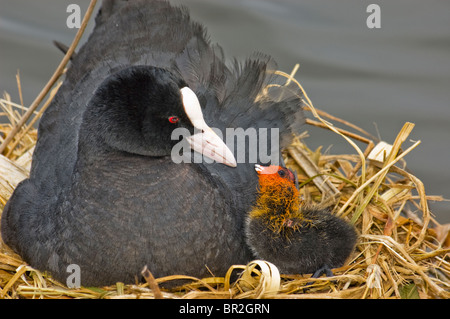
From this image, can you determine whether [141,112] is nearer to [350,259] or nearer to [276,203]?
[276,203]

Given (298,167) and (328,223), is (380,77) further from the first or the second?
(328,223)

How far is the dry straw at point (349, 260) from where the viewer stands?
2672 mm

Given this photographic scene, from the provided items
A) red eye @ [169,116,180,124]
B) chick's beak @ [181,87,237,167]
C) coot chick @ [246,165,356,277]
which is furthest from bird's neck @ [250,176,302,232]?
red eye @ [169,116,180,124]

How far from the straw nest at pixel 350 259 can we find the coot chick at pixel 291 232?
8 cm

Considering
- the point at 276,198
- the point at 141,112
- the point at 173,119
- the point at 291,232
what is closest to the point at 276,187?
the point at 276,198

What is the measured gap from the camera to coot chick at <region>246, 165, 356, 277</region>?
286 cm

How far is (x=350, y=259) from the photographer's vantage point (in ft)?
10.0

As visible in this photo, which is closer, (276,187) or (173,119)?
(173,119)

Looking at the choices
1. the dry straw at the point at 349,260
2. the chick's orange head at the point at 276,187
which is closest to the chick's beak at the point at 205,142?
the chick's orange head at the point at 276,187

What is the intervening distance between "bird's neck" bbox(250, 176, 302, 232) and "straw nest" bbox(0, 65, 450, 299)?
241 millimetres

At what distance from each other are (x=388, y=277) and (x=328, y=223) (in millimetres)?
348

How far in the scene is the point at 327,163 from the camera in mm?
3855

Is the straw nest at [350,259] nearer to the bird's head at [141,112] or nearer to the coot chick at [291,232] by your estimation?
the coot chick at [291,232]

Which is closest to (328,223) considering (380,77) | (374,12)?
(380,77)
